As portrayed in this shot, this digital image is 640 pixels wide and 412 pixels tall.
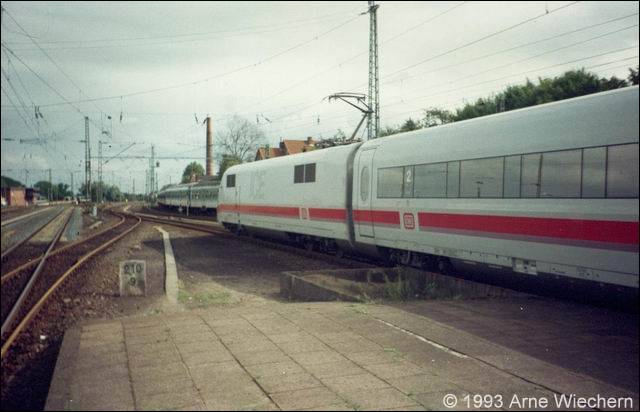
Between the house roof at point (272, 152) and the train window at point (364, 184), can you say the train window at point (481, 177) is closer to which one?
the train window at point (364, 184)

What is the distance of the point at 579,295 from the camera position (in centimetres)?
905

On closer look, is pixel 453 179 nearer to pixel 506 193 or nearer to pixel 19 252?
pixel 506 193

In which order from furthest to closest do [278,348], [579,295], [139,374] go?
[579,295], [278,348], [139,374]

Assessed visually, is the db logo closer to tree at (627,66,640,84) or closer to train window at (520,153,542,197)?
train window at (520,153,542,197)

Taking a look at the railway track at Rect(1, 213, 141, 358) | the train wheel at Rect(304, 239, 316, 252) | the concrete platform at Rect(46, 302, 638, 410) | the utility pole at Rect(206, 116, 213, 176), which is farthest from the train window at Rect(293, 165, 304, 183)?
the utility pole at Rect(206, 116, 213, 176)

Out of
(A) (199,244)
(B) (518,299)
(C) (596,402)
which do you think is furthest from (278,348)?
(A) (199,244)

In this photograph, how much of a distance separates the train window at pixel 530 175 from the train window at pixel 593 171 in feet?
3.14

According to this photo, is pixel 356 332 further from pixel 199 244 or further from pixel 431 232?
pixel 199 244

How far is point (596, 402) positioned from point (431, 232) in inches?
288

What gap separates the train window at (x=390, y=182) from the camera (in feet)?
43.7

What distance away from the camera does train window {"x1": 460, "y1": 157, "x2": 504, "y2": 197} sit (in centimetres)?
1017

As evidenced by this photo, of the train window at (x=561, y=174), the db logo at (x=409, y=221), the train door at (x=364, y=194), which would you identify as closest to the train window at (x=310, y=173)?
the train door at (x=364, y=194)

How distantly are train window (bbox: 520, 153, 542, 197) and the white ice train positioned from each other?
0.8 inches

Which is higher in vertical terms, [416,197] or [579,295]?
[416,197]
